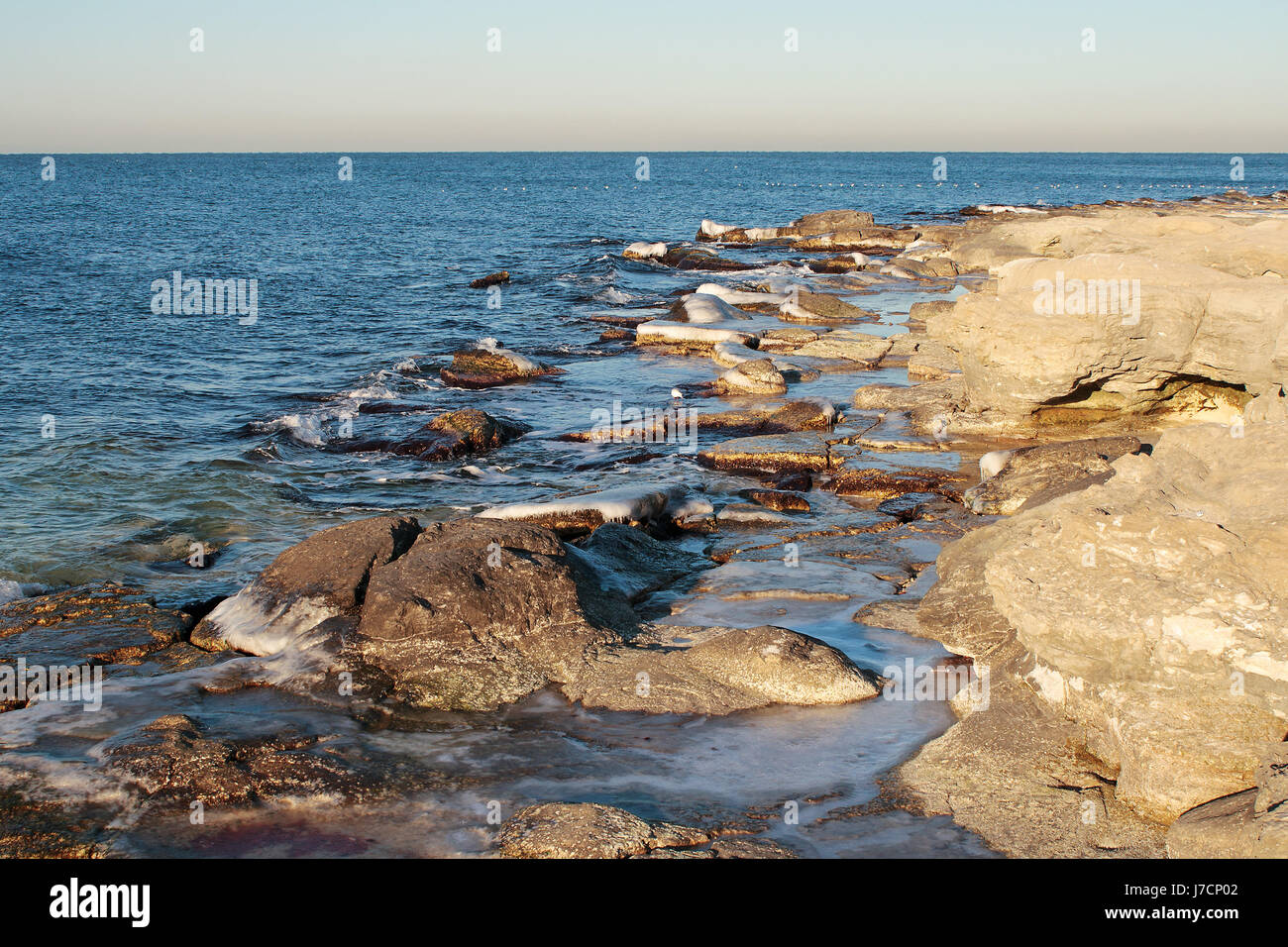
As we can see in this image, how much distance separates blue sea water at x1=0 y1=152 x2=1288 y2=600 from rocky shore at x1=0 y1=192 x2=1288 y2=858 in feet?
10.4

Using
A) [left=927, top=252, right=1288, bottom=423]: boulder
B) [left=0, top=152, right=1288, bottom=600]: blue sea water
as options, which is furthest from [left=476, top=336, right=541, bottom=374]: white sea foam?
[left=927, top=252, right=1288, bottom=423]: boulder

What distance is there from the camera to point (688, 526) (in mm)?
11586

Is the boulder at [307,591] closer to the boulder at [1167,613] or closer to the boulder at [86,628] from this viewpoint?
the boulder at [86,628]

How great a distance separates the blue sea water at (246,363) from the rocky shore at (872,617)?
317 cm

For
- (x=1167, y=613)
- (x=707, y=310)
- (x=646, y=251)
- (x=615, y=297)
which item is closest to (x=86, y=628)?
(x=1167, y=613)

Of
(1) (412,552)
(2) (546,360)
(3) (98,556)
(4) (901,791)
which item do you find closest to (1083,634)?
(4) (901,791)

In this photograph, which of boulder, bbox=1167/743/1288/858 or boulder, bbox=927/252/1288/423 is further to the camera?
boulder, bbox=927/252/1288/423

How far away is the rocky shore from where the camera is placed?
5.71m

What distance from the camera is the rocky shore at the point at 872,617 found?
5.71 metres

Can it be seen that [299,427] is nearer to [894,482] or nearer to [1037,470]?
[894,482]

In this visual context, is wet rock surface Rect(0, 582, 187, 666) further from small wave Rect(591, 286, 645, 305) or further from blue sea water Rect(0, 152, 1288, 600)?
small wave Rect(591, 286, 645, 305)

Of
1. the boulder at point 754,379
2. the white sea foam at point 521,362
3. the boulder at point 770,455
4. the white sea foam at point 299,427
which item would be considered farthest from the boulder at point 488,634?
the white sea foam at point 521,362

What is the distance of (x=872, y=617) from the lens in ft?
28.7

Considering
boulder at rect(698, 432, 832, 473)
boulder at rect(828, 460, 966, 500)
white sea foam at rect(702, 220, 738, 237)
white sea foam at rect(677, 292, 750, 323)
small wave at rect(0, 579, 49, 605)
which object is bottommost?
small wave at rect(0, 579, 49, 605)
